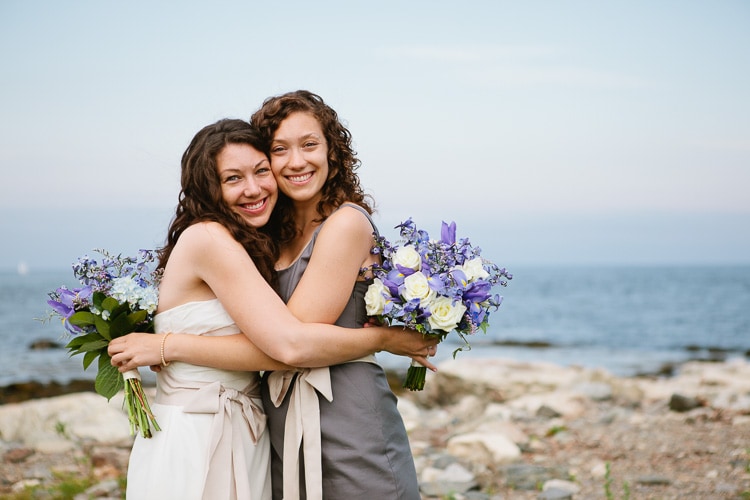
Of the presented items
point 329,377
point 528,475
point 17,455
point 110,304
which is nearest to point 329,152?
point 329,377

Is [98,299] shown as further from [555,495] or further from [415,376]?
[555,495]

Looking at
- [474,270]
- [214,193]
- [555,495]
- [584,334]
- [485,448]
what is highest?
[214,193]

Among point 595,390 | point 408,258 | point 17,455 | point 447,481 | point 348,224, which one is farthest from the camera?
point 595,390

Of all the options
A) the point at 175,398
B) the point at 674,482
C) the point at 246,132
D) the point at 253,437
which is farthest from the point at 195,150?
the point at 674,482

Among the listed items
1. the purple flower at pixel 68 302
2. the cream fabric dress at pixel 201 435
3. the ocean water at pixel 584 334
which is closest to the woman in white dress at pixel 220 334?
the cream fabric dress at pixel 201 435

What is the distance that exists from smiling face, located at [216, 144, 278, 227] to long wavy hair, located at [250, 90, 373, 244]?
142 mm

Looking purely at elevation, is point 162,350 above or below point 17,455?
above

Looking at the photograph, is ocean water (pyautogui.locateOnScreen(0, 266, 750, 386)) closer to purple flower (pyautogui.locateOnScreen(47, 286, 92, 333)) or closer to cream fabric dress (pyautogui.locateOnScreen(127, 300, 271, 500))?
purple flower (pyautogui.locateOnScreen(47, 286, 92, 333))

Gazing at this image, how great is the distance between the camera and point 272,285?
363cm

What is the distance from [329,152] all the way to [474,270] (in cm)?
106

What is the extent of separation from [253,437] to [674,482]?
427cm

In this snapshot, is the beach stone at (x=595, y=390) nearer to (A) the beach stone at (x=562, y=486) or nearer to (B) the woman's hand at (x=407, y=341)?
(A) the beach stone at (x=562, y=486)

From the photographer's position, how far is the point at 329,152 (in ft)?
12.7

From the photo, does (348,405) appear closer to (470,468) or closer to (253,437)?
(253,437)
